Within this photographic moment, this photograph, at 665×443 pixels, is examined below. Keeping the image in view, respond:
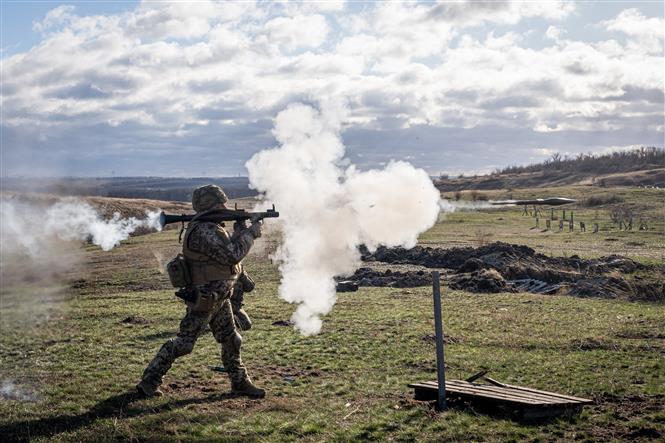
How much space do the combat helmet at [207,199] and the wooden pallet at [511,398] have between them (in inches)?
183

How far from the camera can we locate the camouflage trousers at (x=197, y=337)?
11156mm

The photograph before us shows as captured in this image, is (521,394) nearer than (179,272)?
Yes

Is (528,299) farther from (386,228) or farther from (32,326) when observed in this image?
(32,326)

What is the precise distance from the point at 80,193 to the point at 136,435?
51.4 feet

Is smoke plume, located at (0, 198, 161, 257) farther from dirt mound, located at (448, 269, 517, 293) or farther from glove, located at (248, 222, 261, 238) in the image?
glove, located at (248, 222, 261, 238)

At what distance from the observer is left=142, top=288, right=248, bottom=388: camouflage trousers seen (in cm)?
1116

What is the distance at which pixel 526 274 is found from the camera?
97.0ft

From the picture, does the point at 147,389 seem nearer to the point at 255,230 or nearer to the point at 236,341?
the point at 236,341

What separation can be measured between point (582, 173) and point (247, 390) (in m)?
139

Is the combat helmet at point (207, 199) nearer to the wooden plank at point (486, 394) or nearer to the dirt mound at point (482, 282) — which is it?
the wooden plank at point (486, 394)

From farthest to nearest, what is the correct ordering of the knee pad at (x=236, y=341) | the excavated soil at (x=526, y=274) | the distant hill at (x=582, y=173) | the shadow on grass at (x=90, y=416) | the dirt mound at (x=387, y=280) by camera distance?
the distant hill at (x=582, y=173) → the dirt mound at (x=387, y=280) → the excavated soil at (x=526, y=274) → the knee pad at (x=236, y=341) → the shadow on grass at (x=90, y=416)

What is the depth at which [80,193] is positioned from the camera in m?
23.2

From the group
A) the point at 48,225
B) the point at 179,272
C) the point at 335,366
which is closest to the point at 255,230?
the point at 179,272

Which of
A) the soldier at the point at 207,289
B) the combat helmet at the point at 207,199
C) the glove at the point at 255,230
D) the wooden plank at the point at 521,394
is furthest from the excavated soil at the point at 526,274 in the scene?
the combat helmet at the point at 207,199
